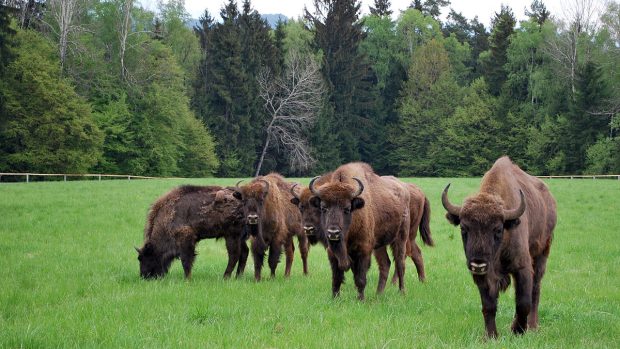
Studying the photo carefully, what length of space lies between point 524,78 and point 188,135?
35.7 metres

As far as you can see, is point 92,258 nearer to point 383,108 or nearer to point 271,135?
point 271,135

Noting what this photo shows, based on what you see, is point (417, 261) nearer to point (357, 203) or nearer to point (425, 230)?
point (425, 230)

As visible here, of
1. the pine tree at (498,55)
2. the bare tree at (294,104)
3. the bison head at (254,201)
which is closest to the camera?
the bison head at (254,201)

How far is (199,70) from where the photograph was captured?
7012 cm

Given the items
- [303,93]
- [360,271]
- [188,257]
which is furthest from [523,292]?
[303,93]

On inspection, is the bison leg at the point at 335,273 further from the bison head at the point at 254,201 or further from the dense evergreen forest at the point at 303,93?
the dense evergreen forest at the point at 303,93

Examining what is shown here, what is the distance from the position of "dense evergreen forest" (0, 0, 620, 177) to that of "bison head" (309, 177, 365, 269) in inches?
1581

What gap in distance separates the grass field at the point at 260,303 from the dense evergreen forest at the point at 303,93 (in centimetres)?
3438

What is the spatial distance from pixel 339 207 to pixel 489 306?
2.90m

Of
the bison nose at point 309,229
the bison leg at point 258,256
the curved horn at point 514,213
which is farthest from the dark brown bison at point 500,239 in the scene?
the bison leg at point 258,256

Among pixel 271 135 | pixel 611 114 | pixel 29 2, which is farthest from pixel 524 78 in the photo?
pixel 29 2

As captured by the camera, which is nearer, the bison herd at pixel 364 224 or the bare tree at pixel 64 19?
the bison herd at pixel 364 224

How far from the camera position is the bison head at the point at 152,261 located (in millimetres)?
12773

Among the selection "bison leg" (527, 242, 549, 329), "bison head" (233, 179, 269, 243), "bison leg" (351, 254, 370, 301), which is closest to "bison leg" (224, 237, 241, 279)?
"bison head" (233, 179, 269, 243)
